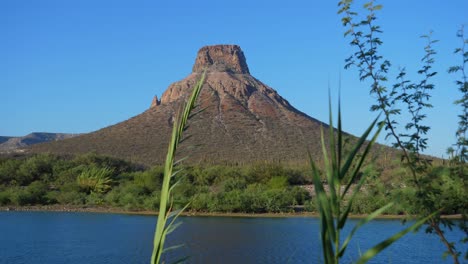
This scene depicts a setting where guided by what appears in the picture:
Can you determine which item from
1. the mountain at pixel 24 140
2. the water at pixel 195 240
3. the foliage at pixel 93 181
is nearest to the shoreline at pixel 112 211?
the water at pixel 195 240

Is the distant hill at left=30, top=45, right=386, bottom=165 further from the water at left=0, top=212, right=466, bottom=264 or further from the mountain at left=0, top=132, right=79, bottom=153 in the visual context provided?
the mountain at left=0, top=132, right=79, bottom=153

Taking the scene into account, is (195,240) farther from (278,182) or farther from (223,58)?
(223,58)

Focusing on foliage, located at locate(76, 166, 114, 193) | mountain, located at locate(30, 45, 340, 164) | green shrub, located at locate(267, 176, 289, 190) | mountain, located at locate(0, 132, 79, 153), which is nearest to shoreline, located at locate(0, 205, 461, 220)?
foliage, located at locate(76, 166, 114, 193)

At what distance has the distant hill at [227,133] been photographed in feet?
183

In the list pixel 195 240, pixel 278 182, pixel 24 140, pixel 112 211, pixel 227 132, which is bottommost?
pixel 195 240

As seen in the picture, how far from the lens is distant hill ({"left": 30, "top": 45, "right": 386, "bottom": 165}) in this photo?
183 ft

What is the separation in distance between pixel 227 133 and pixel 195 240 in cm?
4530

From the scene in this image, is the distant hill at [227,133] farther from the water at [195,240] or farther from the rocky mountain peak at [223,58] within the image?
the water at [195,240]

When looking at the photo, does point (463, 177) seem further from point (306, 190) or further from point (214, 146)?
point (214, 146)

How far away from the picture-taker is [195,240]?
1845cm

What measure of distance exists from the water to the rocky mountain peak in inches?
3018

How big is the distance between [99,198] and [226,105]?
44.8 meters

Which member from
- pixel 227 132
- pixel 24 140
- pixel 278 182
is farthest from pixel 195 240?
pixel 24 140

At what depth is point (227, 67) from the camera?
3866 inches
